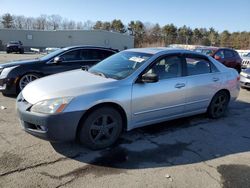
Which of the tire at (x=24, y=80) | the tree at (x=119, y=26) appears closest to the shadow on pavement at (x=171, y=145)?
the tire at (x=24, y=80)

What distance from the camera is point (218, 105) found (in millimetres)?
6129

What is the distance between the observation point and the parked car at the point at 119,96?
12.5 ft

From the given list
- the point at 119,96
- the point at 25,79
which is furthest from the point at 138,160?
the point at 25,79

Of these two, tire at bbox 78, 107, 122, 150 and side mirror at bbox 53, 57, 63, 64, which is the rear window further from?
tire at bbox 78, 107, 122, 150

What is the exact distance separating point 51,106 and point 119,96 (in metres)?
1.06

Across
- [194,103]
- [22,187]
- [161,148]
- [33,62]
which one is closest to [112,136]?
[161,148]

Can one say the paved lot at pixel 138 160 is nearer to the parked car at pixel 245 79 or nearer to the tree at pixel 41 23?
the parked car at pixel 245 79

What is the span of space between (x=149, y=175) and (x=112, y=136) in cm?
106

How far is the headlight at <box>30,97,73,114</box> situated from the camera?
12.2 feet

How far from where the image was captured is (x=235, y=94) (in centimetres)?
646

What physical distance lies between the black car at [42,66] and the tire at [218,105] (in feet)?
13.5

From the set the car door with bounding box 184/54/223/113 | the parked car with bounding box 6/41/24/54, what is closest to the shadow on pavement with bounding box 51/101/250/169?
the car door with bounding box 184/54/223/113

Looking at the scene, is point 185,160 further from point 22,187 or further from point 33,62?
point 33,62

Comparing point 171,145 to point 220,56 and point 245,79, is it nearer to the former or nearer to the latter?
point 245,79
